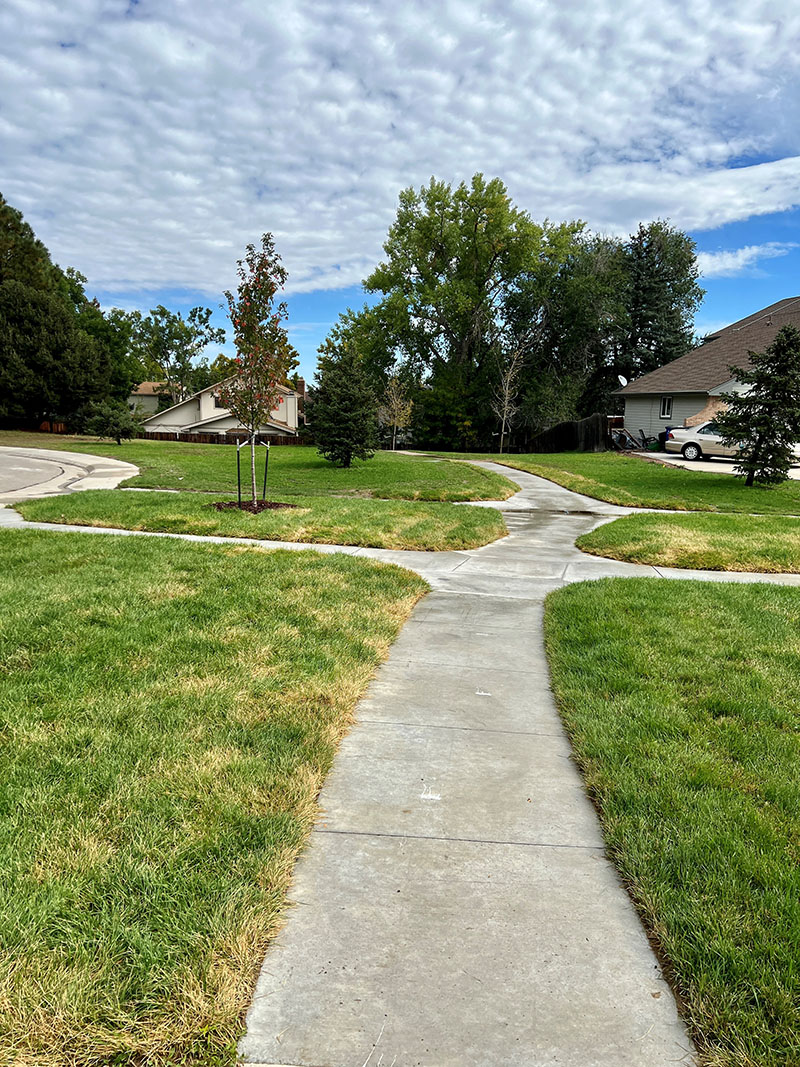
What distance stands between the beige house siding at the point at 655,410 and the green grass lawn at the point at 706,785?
97.5 ft

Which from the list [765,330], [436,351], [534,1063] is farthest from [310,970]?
[436,351]

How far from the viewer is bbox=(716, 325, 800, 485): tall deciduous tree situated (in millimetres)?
15641

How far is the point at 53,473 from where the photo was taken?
59.5 ft

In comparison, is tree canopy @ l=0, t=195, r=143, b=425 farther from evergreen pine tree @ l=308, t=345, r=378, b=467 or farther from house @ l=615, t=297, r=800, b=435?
house @ l=615, t=297, r=800, b=435

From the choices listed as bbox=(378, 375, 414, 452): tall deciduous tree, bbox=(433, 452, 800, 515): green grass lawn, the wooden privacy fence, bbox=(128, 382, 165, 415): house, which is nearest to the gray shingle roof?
the wooden privacy fence

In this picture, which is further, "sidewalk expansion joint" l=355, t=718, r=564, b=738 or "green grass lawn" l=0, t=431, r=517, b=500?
"green grass lawn" l=0, t=431, r=517, b=500

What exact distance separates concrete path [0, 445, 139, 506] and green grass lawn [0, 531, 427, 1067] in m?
8.69

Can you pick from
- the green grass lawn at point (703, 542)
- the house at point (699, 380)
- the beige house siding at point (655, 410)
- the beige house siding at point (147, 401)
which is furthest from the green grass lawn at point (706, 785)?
the beige house siding at point (147, 401)

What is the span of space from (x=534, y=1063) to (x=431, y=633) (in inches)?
147

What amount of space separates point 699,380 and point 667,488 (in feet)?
62.3

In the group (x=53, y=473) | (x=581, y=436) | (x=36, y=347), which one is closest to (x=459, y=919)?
(x=53, y=473)

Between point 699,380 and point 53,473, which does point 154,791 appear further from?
point 699,380

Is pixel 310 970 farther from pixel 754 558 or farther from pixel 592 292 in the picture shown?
pixel 592 292

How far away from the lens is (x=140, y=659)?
4.25 meters
